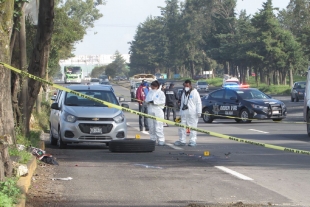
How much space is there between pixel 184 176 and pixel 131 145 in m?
4.25

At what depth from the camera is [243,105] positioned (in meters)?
29.4

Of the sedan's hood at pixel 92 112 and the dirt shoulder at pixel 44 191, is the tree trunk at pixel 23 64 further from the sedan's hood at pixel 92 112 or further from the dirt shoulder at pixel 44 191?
the dirt shoulder at pixel 44 191

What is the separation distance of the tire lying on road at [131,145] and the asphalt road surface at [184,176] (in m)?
0.28

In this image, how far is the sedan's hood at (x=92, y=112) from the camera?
16.9 m

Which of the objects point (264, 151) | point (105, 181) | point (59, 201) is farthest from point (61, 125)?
point (59, 201)

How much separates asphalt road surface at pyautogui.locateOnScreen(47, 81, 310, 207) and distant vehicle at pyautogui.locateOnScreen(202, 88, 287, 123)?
36.3ft

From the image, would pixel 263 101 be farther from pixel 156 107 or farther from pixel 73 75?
pixel 73 75

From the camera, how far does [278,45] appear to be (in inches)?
3177

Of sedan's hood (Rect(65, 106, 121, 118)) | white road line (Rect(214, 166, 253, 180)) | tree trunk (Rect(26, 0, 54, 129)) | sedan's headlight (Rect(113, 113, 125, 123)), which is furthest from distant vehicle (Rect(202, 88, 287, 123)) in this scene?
white road line (Rect(214, 166, 253, 180))

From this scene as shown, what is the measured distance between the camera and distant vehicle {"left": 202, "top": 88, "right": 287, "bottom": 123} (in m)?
28.8

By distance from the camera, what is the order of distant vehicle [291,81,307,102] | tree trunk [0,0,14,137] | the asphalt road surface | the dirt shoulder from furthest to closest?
distant vehicle [291,81,307,102]
tree trunk [0,0,14,137]
the asphalt road surface
the dirt shoulder

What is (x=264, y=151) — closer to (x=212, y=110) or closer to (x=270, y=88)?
(x=212, y=110)

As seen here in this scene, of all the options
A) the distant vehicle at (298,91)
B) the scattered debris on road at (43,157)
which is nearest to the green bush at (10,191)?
the scattered debris on road at (43,157)

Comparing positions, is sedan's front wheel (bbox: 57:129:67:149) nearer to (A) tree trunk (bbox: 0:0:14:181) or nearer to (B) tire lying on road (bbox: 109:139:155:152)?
(B) tire lying on road (bbox: 109:139:155:152)
